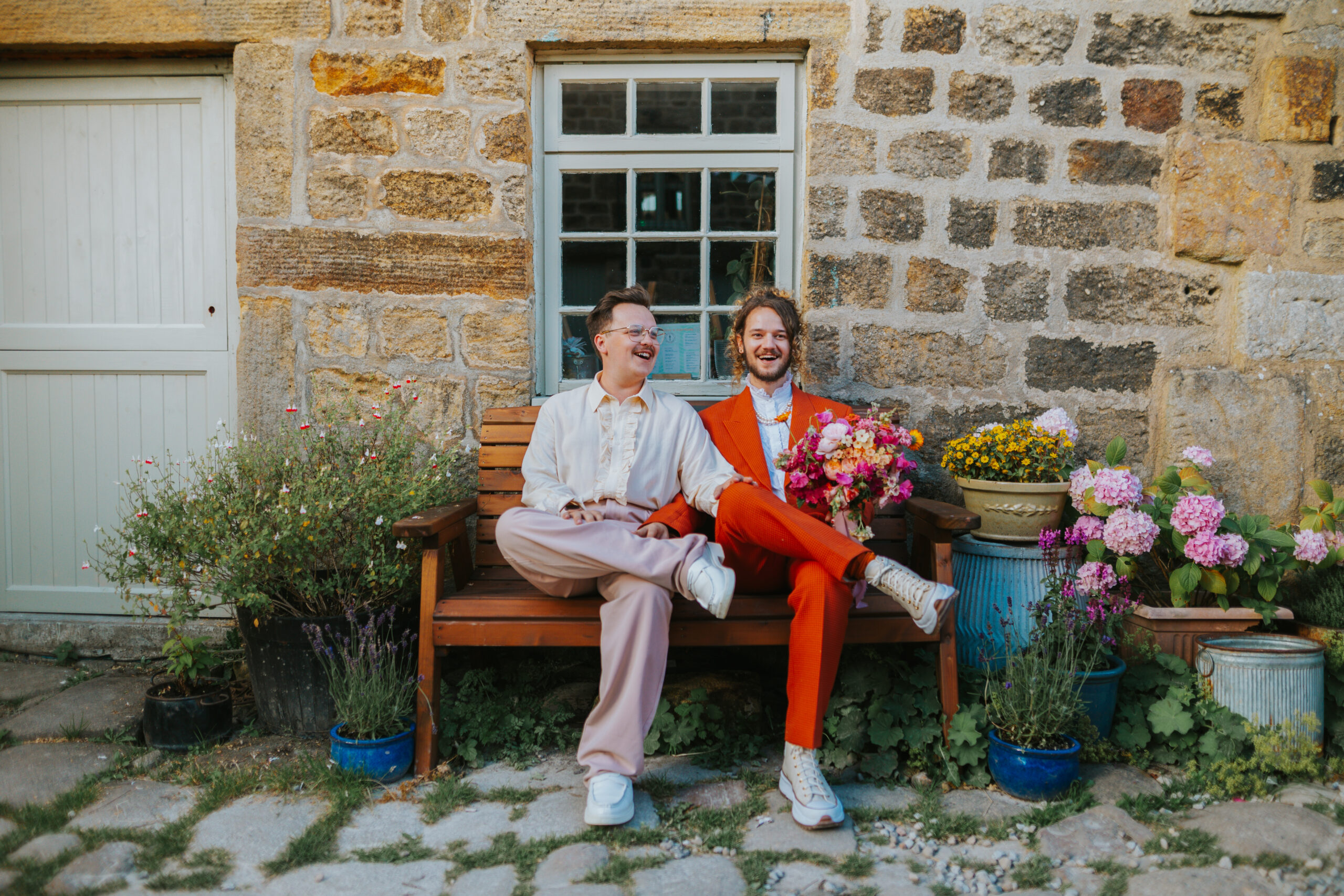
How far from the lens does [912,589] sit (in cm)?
254

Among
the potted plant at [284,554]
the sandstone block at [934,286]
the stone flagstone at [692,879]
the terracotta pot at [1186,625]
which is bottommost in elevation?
the stone flagstone at [692,879]

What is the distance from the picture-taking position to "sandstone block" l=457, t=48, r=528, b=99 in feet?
11.8

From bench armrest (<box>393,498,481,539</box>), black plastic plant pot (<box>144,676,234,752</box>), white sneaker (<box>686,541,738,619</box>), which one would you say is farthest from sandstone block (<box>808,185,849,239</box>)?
black plastic plant pot (<box>144,676,234,752</box>)

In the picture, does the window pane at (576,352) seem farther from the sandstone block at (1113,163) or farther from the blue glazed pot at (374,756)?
the sandstone block at (1113,163)

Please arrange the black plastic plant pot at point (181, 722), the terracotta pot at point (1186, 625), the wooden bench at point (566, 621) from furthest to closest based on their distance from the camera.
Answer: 1. the terracotta pot at point (1186, 625)
2. the black plastic plant pot at point (181, 722)
3. the wooden bench at point (566, 621)

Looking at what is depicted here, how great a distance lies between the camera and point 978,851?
7.76 ft

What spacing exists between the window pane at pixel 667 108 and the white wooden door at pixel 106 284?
1.70 meters

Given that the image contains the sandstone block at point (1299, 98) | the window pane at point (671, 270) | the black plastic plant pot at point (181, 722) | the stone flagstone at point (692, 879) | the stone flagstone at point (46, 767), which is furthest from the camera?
the window pane at point (671, 270)

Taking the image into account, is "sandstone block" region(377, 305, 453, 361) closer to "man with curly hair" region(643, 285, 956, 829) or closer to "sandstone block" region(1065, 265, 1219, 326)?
"man with curly hair" region(643, 285, 956, 829)

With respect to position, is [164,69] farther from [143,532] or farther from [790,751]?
[790,751]

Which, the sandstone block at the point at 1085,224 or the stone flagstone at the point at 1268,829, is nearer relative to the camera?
the stone flagstone at the point at 1268,829

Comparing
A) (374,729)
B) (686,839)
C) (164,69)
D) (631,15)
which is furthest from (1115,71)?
(164,69)

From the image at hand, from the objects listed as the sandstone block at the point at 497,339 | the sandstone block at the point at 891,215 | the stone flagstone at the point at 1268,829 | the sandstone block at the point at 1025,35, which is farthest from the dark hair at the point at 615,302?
the stone flagstone at the point at 1268,829

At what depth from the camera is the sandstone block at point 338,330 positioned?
3676 millimetres
